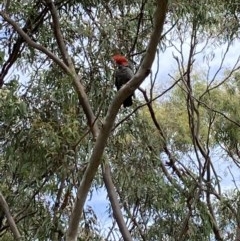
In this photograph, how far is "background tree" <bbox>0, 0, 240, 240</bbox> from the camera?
2795mm

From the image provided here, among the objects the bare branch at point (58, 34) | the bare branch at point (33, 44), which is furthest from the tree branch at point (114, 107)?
the bare branch at point (58, 34)

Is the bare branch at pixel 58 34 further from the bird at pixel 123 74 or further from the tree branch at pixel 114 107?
the tree branch at pixel 114 107

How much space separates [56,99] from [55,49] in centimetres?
71

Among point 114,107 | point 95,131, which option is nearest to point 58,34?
point 95,131

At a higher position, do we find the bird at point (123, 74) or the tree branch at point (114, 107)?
the bird at point (123, 74)

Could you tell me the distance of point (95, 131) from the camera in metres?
2.89

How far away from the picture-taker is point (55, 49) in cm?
358

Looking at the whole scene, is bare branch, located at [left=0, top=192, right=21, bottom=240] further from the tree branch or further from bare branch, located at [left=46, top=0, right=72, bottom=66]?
bare branch, located at [left=46, top=0, right=72, bottom=66]

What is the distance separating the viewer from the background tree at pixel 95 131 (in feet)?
9.17

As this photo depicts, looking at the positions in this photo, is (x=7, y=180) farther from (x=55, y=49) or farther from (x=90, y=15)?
(x=90, y=15)

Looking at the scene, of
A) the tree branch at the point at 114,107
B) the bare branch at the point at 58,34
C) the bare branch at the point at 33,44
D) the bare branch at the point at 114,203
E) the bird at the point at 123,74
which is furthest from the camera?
Answer: the bare branch at the point at 58,34

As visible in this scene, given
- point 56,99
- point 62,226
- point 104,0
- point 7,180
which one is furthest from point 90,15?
point 62,226

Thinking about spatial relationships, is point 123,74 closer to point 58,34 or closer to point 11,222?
point 58,34

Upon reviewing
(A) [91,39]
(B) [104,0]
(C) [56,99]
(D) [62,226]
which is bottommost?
(D) [62,226]
